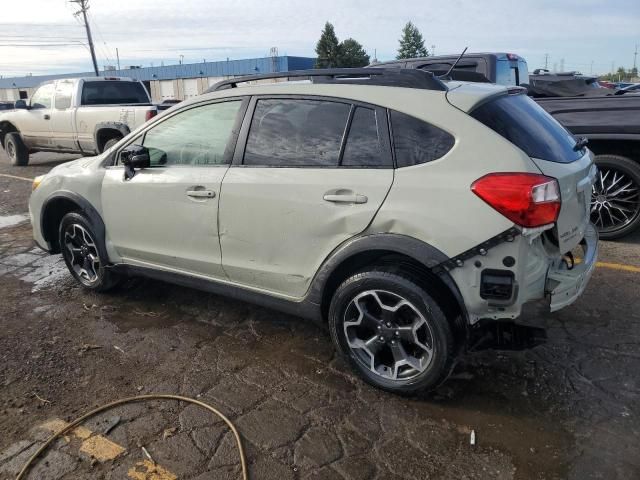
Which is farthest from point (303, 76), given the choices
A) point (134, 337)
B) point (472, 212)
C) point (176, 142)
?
point (134, 337)

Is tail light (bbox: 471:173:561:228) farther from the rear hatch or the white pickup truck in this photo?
the white pickup truck

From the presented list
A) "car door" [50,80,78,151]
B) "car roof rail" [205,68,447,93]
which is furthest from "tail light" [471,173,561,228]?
"car door" [50,80,78,151]

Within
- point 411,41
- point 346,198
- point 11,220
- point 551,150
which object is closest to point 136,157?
point 346,198

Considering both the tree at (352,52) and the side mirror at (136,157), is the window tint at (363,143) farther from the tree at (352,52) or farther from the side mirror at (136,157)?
the tree at (352,52)

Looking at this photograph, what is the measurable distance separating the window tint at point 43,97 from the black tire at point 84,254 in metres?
8.50

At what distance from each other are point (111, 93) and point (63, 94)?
3.31 feet

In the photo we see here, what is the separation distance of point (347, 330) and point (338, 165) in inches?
37.6

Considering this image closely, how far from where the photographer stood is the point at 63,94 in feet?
36.7

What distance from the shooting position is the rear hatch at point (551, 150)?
2.71 m

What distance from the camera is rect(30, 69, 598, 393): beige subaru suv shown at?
2.58 meters

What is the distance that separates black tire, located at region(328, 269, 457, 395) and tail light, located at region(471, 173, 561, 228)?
58 cm

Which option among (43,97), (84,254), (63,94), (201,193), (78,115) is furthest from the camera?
(43,97)

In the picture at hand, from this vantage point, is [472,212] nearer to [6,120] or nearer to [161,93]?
[6,120]

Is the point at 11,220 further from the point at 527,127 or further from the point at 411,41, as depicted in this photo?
the point at 411,41
